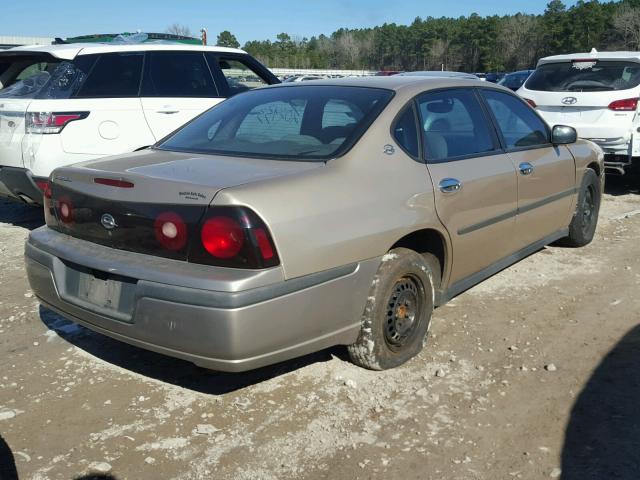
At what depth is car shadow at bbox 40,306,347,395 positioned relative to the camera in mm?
3506

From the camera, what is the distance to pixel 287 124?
12.5 ft

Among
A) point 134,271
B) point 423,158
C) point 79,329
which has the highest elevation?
point 423,158

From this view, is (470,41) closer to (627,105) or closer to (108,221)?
(627,105)

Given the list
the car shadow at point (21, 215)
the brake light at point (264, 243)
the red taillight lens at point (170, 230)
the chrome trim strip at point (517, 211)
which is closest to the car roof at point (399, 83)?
the chrome trim strip at point (517, 211)

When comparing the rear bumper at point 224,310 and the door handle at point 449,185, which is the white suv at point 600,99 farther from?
the rear bumper at point 224,310

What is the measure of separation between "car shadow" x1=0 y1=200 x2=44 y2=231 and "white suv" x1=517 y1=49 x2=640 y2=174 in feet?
20.9


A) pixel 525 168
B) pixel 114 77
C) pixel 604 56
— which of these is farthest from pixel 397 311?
pixel 604 56

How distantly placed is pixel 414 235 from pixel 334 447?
1.31 metres

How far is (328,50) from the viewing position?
388ft

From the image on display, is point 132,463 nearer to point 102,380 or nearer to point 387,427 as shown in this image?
Result: point 102,380

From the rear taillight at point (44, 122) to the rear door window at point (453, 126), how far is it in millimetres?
3490

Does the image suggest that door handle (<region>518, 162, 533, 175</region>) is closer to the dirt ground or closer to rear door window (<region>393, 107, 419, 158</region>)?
the dirt ground

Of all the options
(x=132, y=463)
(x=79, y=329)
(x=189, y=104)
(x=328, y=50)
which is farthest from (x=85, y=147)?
(x=328, y=50)

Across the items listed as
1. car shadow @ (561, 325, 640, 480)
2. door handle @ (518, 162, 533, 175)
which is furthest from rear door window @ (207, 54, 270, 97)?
car shadow @ (561, 325, 640, 480)
